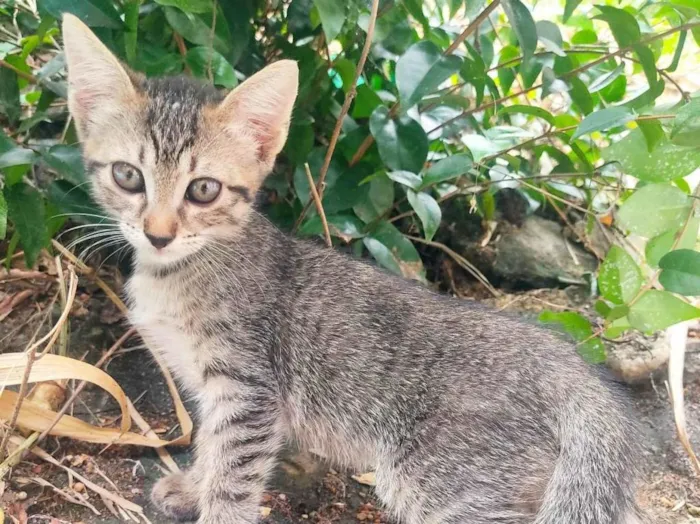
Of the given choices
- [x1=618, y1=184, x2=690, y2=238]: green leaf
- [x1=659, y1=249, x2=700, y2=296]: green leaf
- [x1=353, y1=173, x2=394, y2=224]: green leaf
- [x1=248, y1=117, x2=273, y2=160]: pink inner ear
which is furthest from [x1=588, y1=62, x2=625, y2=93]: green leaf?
[x1=248, y1=117, x2=273, y2=160]: pink inner ear

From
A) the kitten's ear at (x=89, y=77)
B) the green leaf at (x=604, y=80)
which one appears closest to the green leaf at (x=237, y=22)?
the kitten's ear at (x=89, y=77)

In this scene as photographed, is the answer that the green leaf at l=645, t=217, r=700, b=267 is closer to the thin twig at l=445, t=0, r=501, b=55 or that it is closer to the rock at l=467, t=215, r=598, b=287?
the thin twig at l=445, t=0, r=501, b=55

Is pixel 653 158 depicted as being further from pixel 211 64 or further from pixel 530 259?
pixel 211 64

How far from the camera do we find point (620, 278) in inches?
82.1

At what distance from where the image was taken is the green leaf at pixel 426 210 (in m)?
2.12

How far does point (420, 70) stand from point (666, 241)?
96 cm

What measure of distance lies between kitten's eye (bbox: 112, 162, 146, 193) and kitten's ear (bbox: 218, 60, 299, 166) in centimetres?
31

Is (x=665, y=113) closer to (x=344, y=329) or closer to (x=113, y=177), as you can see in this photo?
(x=344, y=329)

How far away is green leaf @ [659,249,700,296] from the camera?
1.83 metres

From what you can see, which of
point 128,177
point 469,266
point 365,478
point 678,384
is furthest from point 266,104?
point 678,384

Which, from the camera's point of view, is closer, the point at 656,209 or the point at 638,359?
the point at 656,209

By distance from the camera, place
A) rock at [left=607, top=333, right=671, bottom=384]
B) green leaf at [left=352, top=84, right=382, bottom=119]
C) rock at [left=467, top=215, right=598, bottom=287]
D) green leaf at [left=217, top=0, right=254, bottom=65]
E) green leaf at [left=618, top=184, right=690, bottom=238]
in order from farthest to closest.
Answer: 1. rock at [left=467, top=215, right=598, bottom=287]
2. rock at [left=607, top=333, right=671, bottom=384]
3. green leaf at [left=352, top=84, right=382, bottom=119]
4. green leaf at [left=217, top=0, right=254, bottom=65]
5. green leaf at [left=618, top=184, right=690, bottom=238]

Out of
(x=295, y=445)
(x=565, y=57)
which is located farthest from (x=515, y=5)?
(x=295, y=445)

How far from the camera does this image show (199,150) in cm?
181
